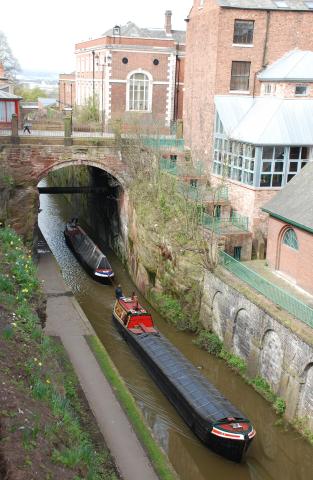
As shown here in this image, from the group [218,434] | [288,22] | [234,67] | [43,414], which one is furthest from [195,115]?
[43,414]

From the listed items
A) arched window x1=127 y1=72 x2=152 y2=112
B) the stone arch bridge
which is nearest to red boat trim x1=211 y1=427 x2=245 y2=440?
the stone arch bridge

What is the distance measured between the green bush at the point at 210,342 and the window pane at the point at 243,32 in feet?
51.8

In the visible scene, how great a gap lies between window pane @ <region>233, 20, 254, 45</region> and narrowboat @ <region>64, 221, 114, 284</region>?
13.5 metres

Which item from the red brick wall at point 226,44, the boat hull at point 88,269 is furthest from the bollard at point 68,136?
the red brick wall at point 226,44

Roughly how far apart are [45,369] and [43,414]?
2183 millimetres

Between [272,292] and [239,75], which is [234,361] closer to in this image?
[272,292]

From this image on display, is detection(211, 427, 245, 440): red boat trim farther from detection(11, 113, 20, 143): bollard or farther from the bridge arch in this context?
detection(11, 113, 20, 143): bollard

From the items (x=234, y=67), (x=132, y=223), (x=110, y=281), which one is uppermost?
(x=234, y=67)

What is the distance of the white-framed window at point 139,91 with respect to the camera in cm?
4172

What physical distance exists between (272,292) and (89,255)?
1400 centimetres

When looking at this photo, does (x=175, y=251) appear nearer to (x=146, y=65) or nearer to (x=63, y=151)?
(x=63, y=151)

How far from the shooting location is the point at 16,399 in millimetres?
9320

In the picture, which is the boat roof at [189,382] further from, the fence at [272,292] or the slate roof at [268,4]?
the slate roof at [268,4]

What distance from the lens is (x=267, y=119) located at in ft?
81.5
